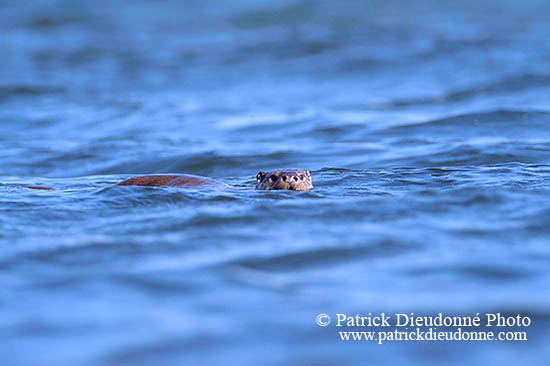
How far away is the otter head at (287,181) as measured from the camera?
7.13m

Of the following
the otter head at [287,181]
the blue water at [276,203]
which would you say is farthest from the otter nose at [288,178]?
the blue water at [276,203]

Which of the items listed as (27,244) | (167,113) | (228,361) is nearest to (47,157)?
(167,113)

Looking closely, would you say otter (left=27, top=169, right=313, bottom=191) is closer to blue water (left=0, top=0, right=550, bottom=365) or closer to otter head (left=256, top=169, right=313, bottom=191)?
otter head (left=256, top=169, right=313, bottom=191)

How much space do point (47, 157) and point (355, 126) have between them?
460 centimetres

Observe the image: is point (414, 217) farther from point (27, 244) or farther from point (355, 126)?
point (355, 126)

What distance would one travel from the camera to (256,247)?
5.00 meters

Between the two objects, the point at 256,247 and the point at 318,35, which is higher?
the point at 318,35

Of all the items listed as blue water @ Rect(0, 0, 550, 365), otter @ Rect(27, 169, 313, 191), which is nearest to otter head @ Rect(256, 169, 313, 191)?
otter @ Rect(27, 169, 313, 191)

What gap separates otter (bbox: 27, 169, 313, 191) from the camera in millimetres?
7145

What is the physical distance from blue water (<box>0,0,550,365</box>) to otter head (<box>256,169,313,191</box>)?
0.24 meters

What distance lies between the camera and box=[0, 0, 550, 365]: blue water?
143 inches

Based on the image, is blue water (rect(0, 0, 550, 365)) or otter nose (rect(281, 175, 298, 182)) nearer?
blue water (rect(0, 0, 550, 365))

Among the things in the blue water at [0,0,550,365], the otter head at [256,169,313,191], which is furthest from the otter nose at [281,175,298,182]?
the blue water at [0,0,550,365]

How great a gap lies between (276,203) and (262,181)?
1.12 meters
